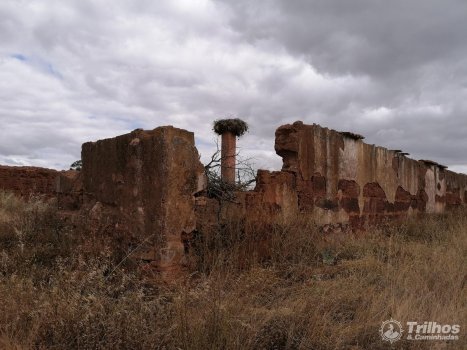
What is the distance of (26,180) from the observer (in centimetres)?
1362

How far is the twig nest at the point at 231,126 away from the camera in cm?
1343

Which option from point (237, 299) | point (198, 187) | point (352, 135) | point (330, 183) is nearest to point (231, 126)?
point (352, 135)

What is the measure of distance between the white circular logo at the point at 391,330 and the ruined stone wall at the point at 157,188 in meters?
2.01

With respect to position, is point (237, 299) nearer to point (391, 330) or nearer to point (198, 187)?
point (391, 330)

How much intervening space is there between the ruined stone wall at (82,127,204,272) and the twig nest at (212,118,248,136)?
29.1ft

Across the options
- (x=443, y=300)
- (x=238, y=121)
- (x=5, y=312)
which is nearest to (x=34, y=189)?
(x=238, y=121)

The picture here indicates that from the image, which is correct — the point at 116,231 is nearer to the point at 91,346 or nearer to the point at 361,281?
the point at 91,346

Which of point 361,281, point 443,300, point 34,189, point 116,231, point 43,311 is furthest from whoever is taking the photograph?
point 34,189

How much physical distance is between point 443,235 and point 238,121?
782cm

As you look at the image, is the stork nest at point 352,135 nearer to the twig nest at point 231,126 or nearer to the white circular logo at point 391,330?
the white circular logo at point 391,330

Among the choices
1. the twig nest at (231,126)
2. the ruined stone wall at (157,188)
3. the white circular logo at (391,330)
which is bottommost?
the white circular logo at (391,330)

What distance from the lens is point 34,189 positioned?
1323cm

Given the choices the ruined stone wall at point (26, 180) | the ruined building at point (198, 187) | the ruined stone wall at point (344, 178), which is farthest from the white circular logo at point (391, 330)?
the ruined stone wall at point (26, 180)

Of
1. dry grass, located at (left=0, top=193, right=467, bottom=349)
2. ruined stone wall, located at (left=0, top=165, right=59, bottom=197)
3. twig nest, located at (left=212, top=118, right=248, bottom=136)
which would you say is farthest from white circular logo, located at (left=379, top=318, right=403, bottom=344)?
ruined stone wall, located at (left=0, top=165, right=59, bottom=197)
